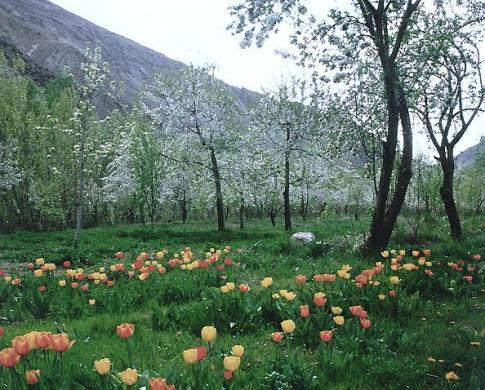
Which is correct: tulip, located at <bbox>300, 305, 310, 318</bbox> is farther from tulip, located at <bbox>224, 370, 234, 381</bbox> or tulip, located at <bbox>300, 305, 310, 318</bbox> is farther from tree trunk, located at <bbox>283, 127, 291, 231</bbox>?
tree trunk, located at <bbox>283, 127, 291, 231</bbox>

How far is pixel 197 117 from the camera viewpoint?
1114 inches

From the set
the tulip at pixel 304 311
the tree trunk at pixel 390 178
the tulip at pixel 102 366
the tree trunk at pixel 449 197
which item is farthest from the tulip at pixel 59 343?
the tree trunk at pixel 449 197

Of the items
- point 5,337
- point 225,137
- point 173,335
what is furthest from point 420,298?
point 225,137

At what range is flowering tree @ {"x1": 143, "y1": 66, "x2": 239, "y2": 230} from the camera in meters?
28.0

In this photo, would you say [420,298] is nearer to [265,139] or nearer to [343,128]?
[343,128]

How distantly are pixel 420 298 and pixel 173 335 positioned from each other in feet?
12.9

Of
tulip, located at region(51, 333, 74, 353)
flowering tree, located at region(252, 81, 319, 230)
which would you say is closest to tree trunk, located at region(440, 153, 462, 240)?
flowering tree, located at region(252, 81, 319, 230)

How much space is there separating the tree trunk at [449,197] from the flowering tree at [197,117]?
46.3 feet

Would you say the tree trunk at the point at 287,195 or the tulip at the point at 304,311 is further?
the tree trunk at the point at 287,195

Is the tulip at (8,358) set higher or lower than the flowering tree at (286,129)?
lower

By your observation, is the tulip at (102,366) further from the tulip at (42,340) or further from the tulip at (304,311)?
the tulip at (304,311)

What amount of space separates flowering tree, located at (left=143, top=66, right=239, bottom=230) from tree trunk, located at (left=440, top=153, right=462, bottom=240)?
14101 millimetres

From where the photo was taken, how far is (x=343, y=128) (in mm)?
13492

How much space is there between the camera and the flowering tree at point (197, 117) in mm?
28031
